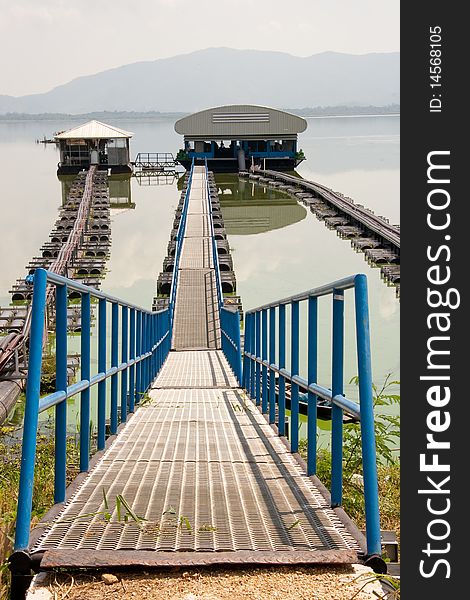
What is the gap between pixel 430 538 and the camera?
117 inches

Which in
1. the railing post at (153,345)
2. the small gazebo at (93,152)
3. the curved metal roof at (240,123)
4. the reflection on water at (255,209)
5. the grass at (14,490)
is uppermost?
the curved metal roof at (240,123)

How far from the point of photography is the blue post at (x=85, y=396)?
4.13 meters

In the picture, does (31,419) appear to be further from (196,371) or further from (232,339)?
(232,339)

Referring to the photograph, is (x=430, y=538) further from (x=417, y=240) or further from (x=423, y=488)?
(x=417, y=240)

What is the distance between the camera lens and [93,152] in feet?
170

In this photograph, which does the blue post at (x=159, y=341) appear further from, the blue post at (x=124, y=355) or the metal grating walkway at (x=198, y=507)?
the metal grating walkway at (x=198, y=507)

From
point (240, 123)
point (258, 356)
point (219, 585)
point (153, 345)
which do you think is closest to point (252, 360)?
point (258, 356)

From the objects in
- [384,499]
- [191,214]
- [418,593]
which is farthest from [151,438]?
[191,214]

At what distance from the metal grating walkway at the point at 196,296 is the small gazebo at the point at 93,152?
25.9m

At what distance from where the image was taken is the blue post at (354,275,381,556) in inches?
120

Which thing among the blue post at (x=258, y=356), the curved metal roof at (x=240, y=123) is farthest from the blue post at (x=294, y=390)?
the curved metal roof at (x=240, y=123)

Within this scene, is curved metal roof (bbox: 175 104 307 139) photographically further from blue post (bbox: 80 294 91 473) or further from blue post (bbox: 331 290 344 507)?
blue post (bbox: 331 290 344 507)

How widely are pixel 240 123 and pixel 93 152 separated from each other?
9310 millimetres

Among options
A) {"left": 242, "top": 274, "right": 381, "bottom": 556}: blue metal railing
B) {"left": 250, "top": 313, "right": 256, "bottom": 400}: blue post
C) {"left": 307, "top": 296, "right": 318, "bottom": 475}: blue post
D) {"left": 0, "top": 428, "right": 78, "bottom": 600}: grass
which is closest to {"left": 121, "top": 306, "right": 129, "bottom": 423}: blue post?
{"left": 0, "top": 428, "right": 78, "bottom": 600}: grass
